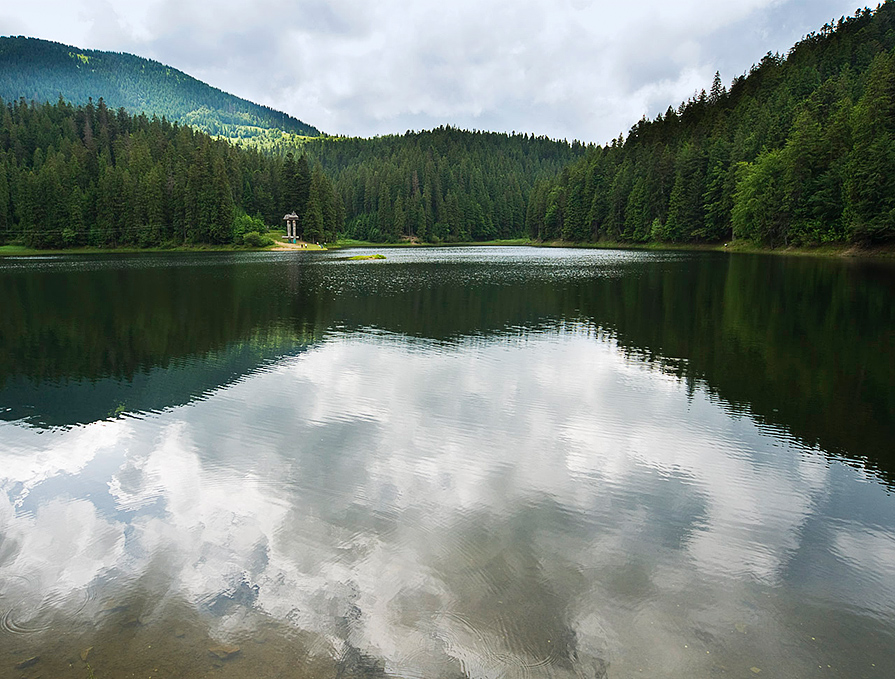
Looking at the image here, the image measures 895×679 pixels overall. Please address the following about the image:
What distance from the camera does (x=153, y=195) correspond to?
114 metres

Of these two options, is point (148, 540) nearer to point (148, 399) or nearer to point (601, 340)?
point (148, 399)

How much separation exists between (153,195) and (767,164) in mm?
113201

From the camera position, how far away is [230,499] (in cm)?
850

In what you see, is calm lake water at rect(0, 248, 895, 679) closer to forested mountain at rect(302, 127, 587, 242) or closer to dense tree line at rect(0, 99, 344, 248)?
dense tree line at rect(0, 99, 344, 248)

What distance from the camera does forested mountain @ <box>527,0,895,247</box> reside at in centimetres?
5572

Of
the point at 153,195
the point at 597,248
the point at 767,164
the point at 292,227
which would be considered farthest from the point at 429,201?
the point at 767,164

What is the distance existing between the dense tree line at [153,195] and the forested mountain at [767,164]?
6540cm

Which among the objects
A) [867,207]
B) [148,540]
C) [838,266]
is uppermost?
[867,207]

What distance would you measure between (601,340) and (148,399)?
50.7 ft

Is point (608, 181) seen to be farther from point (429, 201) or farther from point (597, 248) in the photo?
point (429, 201)

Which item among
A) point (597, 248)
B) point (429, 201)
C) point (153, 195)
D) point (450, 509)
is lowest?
point (450, 509)

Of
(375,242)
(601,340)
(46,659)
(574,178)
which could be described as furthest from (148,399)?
(375,242)

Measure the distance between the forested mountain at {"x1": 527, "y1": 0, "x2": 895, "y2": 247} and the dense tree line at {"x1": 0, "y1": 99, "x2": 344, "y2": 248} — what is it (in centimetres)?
6540

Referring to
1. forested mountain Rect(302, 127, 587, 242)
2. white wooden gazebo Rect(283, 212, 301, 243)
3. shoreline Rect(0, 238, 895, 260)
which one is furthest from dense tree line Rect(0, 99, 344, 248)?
forested mountain Rect(302, 127, 587, 242)
